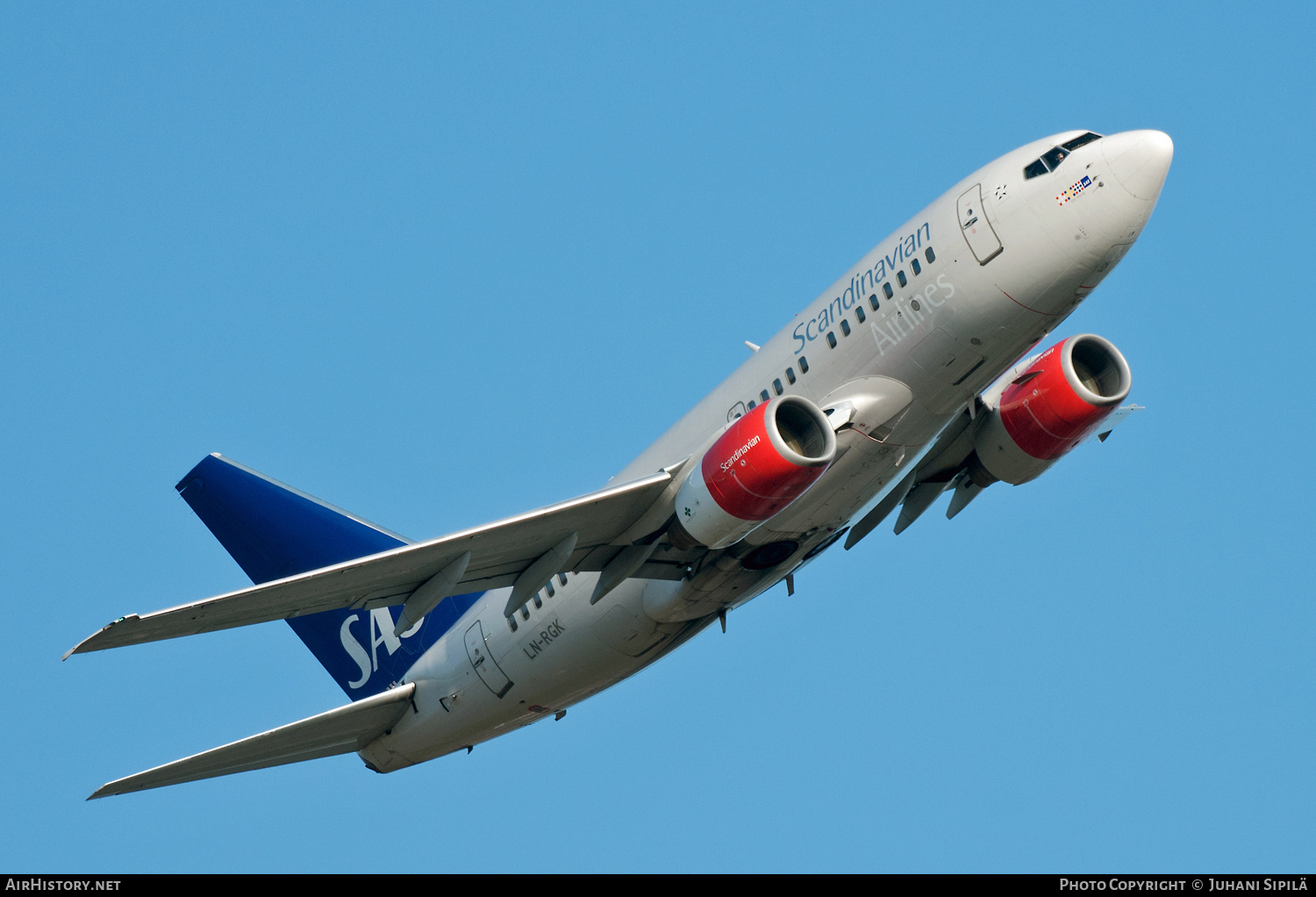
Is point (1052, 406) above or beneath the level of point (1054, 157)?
beneath

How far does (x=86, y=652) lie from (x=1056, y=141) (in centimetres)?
1756

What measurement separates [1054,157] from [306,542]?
18606 millimetres

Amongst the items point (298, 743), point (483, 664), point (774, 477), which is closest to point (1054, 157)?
point (774, 477)

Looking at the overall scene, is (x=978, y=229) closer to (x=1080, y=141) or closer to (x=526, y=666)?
(x=1080, y=141)

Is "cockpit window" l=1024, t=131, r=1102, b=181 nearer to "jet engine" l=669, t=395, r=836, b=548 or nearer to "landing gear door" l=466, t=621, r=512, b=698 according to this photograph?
"jet engine" l=669, t=395, r=836, b=548

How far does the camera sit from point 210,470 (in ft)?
118

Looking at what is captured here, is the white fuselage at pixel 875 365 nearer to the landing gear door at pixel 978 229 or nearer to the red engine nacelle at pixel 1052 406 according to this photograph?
the landing gear door at pixel 978 229

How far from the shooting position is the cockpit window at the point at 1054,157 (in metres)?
25.8

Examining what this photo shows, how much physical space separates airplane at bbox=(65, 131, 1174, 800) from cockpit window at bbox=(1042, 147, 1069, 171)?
0.14 ft

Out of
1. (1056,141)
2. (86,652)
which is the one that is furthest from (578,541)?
(1056,141)

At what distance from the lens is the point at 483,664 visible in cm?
3120

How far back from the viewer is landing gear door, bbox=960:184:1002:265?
1019 inches

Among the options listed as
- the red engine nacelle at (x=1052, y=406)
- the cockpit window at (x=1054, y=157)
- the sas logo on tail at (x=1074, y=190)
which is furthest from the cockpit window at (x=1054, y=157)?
the red engine nacelle at (x=1052, y=406)
